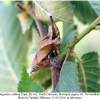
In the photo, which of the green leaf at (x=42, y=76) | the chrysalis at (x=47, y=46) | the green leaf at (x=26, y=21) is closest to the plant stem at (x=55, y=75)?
the chrysalis at (x=47, y=46)

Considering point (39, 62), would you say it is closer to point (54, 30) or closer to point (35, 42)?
point (54, 30)

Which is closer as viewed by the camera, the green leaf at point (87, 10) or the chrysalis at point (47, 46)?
the chrysalis at point (47, 46)

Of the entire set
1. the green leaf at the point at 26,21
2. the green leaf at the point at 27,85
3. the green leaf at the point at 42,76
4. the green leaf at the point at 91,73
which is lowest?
the green leaf at the point at 27,85

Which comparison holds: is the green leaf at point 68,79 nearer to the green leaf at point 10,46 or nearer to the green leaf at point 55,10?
the green leaf at point 55,10

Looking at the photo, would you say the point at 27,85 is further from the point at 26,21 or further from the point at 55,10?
the point at 26,21

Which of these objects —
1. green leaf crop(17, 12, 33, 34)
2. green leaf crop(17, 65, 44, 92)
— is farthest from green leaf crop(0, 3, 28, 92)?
green leaf crop(17, 65, 44, 92)

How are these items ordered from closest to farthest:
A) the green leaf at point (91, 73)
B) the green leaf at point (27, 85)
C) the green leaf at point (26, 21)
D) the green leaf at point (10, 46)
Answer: the green leaf at point (27, 85)
the green leaf at point (91, 73)
the green leaf at point (26, 21)
the green leaf at point (10, 46)

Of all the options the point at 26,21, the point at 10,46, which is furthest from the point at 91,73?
the point at 10,46

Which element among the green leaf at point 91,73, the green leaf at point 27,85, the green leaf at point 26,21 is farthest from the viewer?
the green leaf at point 26,21
